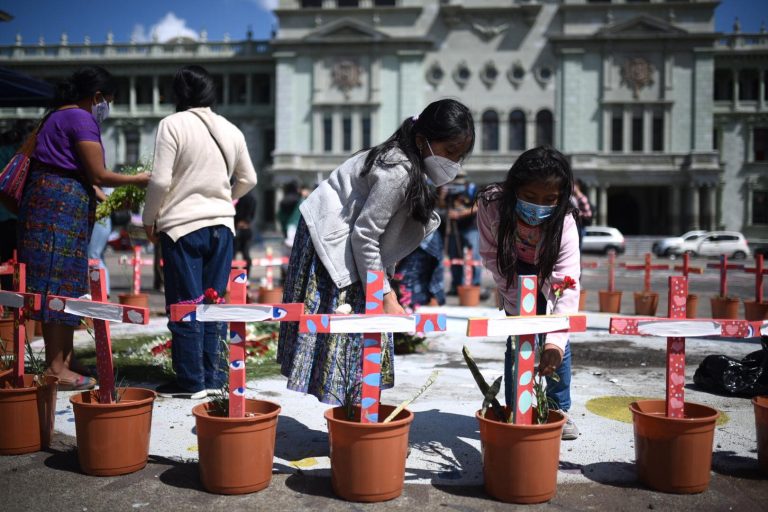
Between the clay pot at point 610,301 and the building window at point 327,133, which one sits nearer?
the clay pot at point 610,301

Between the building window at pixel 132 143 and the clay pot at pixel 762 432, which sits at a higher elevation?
the building window at pixel 132 143

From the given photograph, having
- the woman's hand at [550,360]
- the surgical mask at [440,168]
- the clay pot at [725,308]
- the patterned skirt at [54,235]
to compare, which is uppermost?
the surgical mask at [440,168]

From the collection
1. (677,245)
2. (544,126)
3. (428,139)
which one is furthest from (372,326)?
(544,126)

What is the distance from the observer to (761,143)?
143 ft

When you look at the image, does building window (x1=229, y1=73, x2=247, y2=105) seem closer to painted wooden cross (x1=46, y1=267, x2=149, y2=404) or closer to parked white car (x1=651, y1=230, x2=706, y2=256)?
parked white car (x1=651, y1=230, x2=706, y2=256)

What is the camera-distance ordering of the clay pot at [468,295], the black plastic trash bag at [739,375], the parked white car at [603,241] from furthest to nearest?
the parked white car at [603,241], the clay pot at [468,295], the black plastic trash bag at [739,375]

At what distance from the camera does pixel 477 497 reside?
2.85 metres

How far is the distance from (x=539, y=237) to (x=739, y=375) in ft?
7.31

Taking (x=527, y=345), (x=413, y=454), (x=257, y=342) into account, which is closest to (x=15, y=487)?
(x=413, y=454)

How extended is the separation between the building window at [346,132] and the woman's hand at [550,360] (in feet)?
134

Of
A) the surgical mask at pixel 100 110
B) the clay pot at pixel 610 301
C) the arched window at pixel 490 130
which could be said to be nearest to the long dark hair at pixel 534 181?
the surgical mask at pixel 100 110

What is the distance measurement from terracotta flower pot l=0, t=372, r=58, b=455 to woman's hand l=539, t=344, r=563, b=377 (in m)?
2.25

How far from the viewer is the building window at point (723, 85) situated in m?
44.2

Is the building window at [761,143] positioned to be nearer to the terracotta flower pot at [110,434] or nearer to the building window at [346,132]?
the building window at [346,132]
